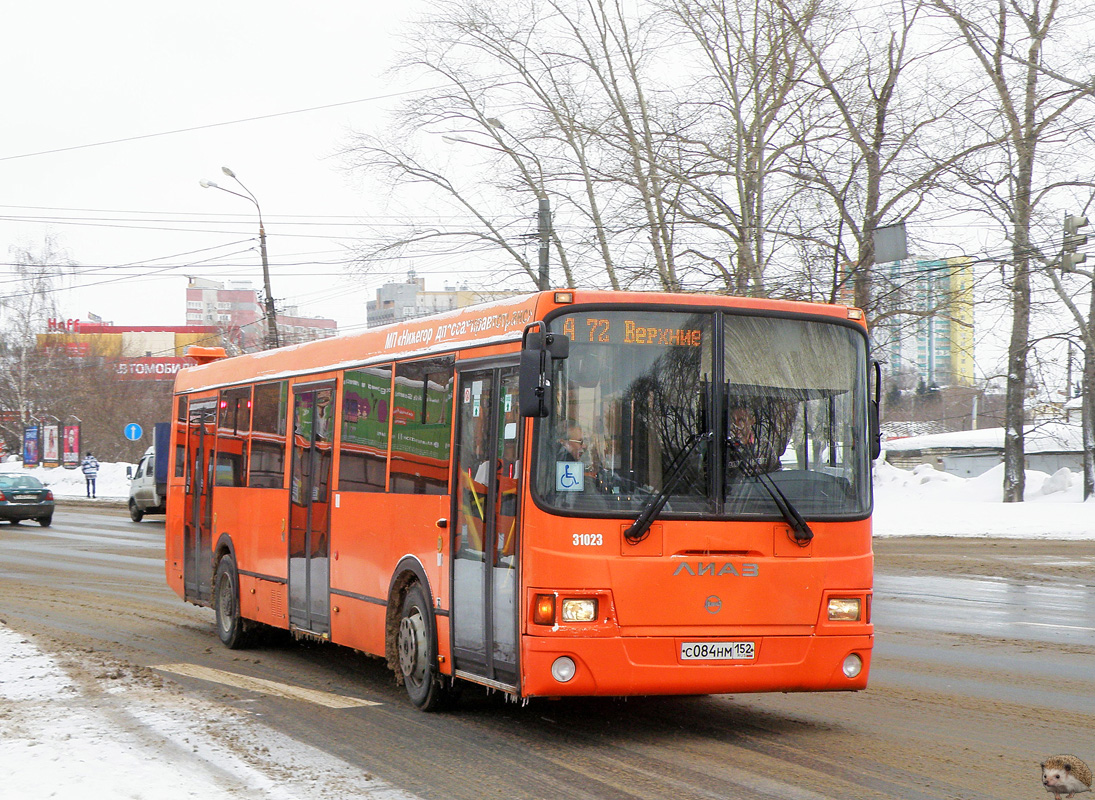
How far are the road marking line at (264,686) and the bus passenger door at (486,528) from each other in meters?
1.22

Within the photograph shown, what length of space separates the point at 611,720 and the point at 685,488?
1.77 m

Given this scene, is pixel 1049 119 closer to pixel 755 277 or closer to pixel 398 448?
pixel 755 277

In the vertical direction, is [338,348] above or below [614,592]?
above

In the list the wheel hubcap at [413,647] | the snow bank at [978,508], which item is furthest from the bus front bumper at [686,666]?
the snow bank at [978,508]

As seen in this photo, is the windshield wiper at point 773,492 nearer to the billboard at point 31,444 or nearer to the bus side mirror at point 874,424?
the bus side mirror at point 874,424

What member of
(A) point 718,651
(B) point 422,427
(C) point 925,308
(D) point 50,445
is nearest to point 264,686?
(B) point 422,427

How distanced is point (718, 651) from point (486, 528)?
152cm

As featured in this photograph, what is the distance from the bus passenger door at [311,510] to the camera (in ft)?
33.3

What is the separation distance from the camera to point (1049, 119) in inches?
1219

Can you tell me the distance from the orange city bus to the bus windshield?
0.01 m

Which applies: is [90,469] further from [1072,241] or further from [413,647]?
[413,647]

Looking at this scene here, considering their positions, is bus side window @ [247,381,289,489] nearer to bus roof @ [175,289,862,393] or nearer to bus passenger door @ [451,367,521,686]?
bus roof @ [175,289,862,393]

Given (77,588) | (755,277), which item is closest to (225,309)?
(755,277)

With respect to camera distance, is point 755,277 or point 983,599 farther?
point 755,277
